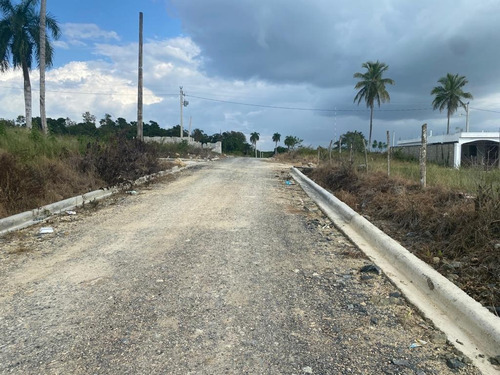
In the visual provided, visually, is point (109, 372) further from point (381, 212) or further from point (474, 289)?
point (381, 212)

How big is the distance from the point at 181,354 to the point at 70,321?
1120mm

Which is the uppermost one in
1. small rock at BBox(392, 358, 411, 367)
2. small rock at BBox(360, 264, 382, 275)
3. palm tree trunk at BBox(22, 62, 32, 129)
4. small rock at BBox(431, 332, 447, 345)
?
palm tree trunk at BBox(22, 62, 32, 129)

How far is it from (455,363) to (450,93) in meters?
61.6

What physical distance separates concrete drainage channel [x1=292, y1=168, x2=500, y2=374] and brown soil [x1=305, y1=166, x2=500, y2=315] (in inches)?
10.2

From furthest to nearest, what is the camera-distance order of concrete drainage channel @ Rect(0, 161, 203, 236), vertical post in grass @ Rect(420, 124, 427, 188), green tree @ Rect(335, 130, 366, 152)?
green tree @ Rect(335, 130, 366, 152), vertical post in grass @ Rect(420, 124, 427, 188), concrete drainage channel @ Rect(0, 161, 203, 236)

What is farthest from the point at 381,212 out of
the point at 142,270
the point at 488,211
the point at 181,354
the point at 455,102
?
the point at 455,102

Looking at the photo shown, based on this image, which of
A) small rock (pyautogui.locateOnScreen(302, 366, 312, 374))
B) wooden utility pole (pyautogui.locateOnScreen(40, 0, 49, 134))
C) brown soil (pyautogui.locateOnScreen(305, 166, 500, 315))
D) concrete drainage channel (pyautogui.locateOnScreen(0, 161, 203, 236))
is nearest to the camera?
small rock (pyautogui.locateOnScreen(302, 366, 312, 374))

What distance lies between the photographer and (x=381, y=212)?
7.06 metres

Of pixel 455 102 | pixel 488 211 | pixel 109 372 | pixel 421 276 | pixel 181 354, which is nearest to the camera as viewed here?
pixel 109 372

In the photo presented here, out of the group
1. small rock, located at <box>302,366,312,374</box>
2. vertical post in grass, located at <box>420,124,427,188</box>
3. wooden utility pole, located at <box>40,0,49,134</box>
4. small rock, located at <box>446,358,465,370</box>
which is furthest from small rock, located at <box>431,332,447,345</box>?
wooden utility pole, located at <box>40,0,49,134</box>

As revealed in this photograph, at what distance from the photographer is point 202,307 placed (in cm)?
336

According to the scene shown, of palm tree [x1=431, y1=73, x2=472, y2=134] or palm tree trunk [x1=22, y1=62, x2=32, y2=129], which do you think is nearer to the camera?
palm tree trunk [x1=22, y1=62, x2=32, y2=129]

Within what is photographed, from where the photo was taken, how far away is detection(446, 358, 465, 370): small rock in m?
2.51

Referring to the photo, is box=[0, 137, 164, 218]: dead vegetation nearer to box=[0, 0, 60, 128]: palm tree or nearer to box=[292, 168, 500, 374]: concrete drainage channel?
box=[292, 168, 500, 374]: concrete drainage channel
